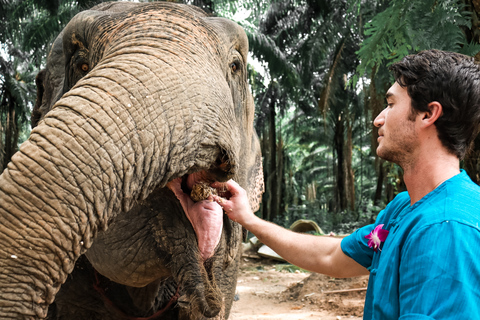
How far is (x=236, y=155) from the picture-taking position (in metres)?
2.13

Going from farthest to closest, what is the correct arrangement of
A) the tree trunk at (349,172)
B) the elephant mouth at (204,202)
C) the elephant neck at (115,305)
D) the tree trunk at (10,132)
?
the tree trunk at (10,132) < the tree trunk at (349,172) < the elephant neck at (115,305) < the elephant mouth at (204,202)

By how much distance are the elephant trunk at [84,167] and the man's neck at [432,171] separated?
769 millimetres

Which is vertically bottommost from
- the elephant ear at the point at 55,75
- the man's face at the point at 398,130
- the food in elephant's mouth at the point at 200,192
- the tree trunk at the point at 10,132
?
the food in elephant's mouth at the point at 200,192

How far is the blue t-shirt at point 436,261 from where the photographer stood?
130 centimetres

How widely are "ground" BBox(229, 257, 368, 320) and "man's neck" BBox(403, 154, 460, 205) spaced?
5063 millimetres

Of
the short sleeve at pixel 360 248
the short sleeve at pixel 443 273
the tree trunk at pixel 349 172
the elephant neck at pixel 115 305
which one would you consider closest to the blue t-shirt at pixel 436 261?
the short sleeve at pixel 443 273

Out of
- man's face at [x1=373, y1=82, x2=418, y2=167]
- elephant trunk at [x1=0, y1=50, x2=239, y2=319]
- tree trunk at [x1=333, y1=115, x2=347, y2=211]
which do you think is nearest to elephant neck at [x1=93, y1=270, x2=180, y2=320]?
elephant trunk at [x1=0, y1=50, x2=239, y2=319]

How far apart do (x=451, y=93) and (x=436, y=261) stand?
587mm

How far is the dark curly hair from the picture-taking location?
5.32ft

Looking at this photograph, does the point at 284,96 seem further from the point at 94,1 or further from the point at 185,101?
the point at 185,101

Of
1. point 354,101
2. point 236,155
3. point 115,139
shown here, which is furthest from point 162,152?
point 354,101

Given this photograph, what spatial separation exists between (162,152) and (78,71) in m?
1.10

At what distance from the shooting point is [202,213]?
2.24 metres

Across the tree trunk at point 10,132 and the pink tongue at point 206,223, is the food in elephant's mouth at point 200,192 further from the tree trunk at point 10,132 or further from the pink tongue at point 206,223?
the tree trunk at point 10,132
